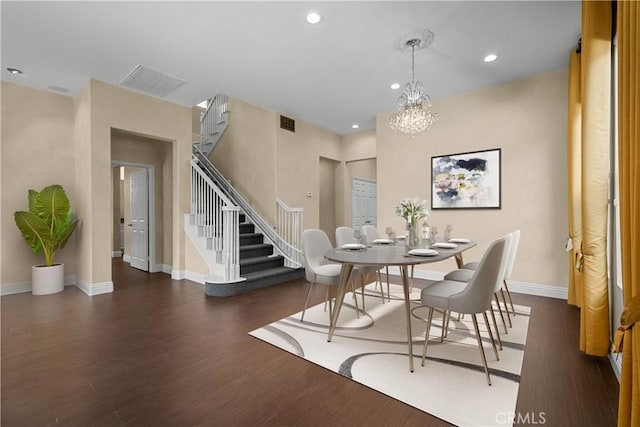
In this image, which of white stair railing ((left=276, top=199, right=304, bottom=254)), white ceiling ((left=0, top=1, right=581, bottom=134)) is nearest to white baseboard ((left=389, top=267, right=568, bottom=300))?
white ceiling ((left=0, top=1, right=581, bottom=134))

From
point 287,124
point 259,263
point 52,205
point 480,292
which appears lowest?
point 259,263

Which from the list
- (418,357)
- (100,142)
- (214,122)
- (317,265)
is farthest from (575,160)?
(214,122)

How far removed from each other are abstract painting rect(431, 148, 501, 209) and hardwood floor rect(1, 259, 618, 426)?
5.70 feet

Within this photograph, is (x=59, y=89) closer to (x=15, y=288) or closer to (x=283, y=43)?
(x=15, y=288)

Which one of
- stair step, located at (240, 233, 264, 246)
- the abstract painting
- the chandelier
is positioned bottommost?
stair step, located at (240, 233, 264, 246)

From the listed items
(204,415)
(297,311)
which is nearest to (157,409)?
(204,415)

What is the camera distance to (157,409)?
5.69ft

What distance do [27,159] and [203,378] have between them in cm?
446

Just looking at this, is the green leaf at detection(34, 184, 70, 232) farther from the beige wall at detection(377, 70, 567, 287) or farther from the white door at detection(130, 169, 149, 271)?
the beige wall at detection(377, 70, 567, 287)

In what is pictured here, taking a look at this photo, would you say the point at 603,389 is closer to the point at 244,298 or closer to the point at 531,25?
the point at 531,25

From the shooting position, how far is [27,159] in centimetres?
423

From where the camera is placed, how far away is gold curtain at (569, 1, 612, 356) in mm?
2176

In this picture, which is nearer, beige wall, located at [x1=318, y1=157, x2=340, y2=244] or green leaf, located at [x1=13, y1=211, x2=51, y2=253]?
green leaf, located at [x1=13, y1=211, x2=51, y2=253]

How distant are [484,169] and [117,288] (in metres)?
5.81
